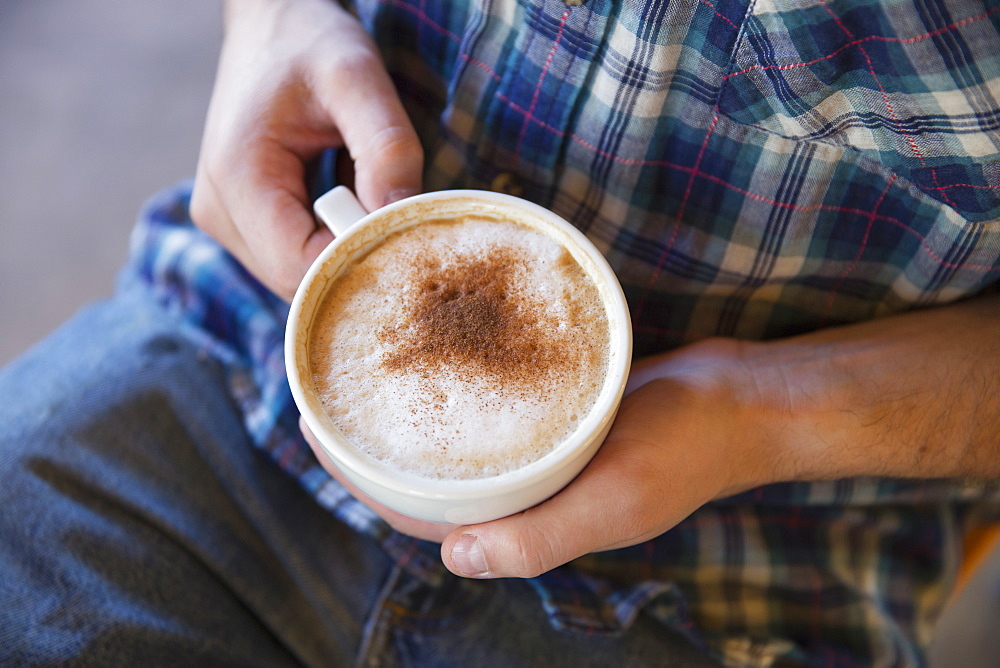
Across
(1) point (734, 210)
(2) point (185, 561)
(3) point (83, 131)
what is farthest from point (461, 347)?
(3) point (83, 131)

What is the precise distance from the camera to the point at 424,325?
65cm

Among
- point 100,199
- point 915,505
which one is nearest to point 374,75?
point 915,505

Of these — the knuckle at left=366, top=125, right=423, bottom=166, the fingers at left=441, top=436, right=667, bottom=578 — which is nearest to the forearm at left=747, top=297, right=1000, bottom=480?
the fingers at left=441, top=436, right=667, bottom=578

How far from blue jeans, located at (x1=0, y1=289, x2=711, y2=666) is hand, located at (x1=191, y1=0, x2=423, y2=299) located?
10.3 inches

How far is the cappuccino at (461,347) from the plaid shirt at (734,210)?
0.18 metres

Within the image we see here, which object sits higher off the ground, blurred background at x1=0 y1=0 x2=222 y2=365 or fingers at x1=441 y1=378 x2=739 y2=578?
fingers at x1=441 y1=378 x2=739 y2=578

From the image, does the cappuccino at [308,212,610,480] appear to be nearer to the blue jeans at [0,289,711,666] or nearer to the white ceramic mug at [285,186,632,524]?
the white ceramic mug at [285,186,632,524]

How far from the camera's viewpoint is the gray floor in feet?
6.30

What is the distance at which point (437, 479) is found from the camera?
0.58m

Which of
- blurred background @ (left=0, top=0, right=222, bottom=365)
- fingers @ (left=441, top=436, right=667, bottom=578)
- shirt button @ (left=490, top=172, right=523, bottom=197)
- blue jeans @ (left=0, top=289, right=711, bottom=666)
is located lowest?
blurred background @ (left=0, top=0, right=222, bottom=365)

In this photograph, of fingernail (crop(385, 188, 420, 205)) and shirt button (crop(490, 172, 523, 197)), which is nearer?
fingernail (crop(385, 188, 420, 205))

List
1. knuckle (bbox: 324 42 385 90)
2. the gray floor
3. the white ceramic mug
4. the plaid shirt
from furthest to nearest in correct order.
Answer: the gray floor → knuckle (bbox: 324 42 385 90) → the plaid shirt → the white ceramic mug

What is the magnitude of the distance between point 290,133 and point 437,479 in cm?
49

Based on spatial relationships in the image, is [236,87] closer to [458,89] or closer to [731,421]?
[458,89]
